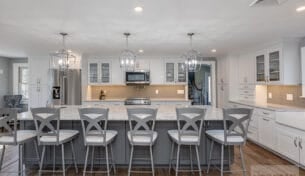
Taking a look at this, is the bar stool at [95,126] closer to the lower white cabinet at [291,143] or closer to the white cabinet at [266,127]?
the lower white cabinet at [291,143]

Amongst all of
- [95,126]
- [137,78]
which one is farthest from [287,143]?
[137,78]

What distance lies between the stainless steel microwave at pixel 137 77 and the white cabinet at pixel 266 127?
3.21 m

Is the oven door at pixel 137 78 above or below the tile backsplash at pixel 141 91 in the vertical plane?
above

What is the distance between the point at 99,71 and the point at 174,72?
2.26 metres

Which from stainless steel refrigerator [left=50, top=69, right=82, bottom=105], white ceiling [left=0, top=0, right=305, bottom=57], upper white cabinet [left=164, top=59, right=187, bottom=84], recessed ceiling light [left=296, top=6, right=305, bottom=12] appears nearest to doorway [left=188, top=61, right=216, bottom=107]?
upper white cabinet [left=164, top=59, right=187, bottom=84]

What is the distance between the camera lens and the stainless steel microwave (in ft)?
22.6

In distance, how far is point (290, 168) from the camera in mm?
3711

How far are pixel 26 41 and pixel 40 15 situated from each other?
6.86ft

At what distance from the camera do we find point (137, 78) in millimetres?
6910

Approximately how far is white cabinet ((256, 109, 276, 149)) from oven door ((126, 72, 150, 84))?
320cm

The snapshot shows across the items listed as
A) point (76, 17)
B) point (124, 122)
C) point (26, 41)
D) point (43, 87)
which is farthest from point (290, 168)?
point (43, 87)

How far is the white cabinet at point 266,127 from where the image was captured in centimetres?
447

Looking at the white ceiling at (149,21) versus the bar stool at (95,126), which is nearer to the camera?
the white ceiling at (149,21)

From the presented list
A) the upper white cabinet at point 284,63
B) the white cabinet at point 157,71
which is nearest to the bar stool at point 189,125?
the upper white cabinet at point 284,63
